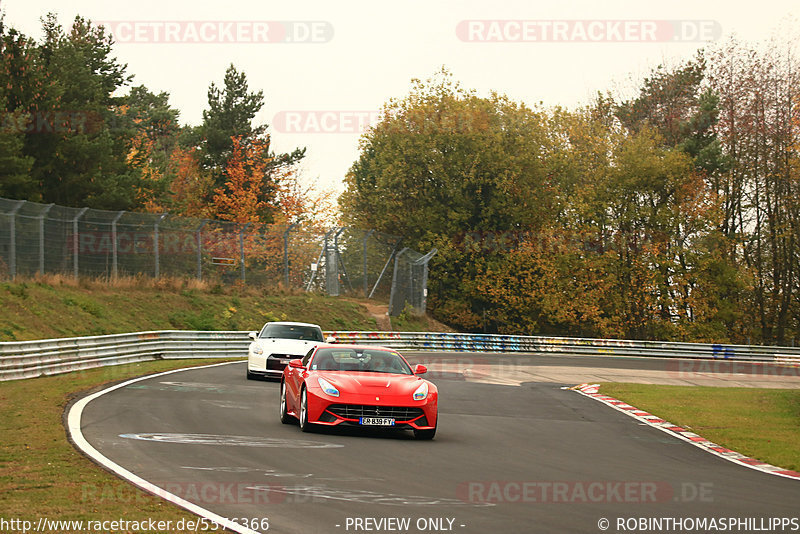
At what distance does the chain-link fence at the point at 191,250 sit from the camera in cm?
3188

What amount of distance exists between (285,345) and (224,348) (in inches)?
466

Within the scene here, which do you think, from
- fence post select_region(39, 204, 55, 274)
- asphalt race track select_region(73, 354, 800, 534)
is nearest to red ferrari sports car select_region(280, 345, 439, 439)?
asphalt race track select_region(73, 354, 800, 534)

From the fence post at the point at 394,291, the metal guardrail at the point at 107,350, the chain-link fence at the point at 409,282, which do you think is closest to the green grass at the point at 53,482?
the metal guardrail at the point at 107,350

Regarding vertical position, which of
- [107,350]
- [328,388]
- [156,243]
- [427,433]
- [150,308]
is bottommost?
Answer: [427,433]

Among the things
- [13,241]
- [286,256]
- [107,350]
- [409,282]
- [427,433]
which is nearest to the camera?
[427,433]

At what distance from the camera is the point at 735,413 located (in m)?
19.9

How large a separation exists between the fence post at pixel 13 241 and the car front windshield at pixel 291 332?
11342 millimetres

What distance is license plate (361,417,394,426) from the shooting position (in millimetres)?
13002

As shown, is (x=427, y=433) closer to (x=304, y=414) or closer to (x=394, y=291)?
(x=304, y=414)

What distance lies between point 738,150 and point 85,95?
39.6 meters

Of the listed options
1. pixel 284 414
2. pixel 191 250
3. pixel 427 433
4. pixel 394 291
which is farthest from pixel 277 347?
pixel 394 291

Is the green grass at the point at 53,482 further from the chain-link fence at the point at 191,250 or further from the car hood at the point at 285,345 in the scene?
the chain-link fence at the point at 191,250

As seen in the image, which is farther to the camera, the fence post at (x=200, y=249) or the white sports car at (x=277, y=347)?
the fence post at (x=200, y=249)

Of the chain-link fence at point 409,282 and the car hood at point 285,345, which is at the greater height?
the chain-link fence at point 409,282
